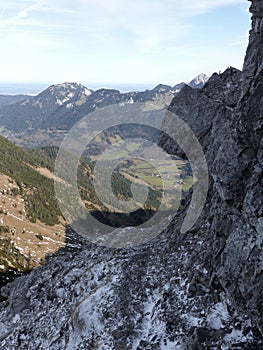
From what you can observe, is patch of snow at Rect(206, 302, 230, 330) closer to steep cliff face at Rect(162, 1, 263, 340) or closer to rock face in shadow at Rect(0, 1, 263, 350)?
rock face in shadow at Rect(0, 1, 263, 350)

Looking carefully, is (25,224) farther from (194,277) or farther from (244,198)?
(244,198)

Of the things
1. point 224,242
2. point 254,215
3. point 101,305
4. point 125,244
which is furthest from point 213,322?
point 125,244

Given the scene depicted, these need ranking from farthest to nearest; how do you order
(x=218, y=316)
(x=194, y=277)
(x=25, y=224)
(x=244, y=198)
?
(x=25, y=224) → (x=194, y=277) → (x=244, y=198) → (x=218, y=316)

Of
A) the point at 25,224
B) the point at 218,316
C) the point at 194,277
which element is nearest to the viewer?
the point at 218,316

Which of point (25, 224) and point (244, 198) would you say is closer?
point (244, 198)

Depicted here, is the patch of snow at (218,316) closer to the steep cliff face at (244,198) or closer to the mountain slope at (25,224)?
the steep cliff face at (244,198)

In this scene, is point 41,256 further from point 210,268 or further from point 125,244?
point 210,268

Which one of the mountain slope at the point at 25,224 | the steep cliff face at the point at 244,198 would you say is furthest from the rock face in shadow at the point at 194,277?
the mountain slope at the point at 25,224

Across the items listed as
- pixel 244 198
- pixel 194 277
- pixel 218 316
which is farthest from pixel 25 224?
pixel 244 198

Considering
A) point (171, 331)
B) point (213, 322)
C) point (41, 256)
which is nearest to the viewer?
point (213, 322)
